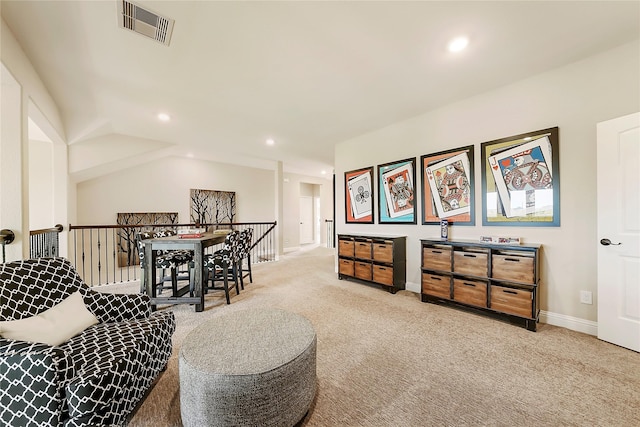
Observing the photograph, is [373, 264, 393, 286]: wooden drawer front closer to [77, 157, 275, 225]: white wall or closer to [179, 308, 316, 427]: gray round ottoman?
[179, 308, 316, 427]: gray round ottoman

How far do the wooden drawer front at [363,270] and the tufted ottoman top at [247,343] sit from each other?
2.38m

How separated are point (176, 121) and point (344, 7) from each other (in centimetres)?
341

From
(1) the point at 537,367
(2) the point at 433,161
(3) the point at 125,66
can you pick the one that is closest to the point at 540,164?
(2) the point at 433,161

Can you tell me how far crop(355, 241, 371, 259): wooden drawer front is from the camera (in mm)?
3984

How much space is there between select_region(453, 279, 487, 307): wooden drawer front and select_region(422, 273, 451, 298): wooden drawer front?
10cm

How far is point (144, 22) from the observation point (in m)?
1.96

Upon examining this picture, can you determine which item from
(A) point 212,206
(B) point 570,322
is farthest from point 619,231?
(A) point 212,206

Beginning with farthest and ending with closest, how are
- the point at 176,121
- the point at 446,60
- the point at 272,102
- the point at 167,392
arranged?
the point at 176,121 → the point at 272,102 → the point at 446,60 → the point at 167,392

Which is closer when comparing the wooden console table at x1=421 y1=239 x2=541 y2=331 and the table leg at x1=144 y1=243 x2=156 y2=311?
the wooden console table at x1=421 y1=239 x2=541 y2=331

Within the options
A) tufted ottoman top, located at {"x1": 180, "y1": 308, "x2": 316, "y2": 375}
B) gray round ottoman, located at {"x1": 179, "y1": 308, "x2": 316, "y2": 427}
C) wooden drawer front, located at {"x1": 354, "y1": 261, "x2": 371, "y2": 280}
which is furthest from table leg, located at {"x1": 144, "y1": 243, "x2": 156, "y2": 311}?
wooden drawer front, located at {"x1": 354, "y1": 261, "x2": 371, "y2": 280}

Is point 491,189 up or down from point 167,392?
up

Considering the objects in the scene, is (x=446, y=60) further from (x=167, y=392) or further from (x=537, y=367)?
(x=167, y=392)

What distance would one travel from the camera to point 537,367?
1.87 meters

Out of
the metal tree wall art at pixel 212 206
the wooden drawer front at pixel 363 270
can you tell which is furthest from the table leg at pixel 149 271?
the metal tree wall art at pixel 212 206
